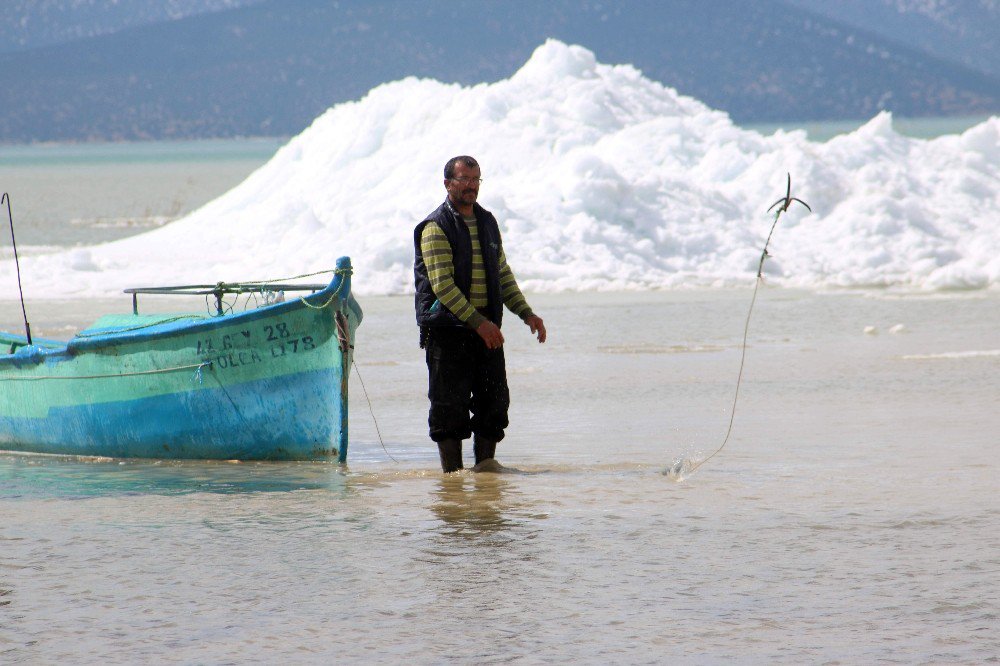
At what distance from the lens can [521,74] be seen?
23250mm

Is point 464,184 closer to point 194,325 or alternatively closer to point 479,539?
point 479,539

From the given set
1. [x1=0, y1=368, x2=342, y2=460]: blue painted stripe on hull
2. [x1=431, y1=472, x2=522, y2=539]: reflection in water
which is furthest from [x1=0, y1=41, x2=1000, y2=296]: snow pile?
[x1=431, y1=472, x2=522, y2=539]: reflection in water

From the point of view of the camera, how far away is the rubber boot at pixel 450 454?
22.5ft

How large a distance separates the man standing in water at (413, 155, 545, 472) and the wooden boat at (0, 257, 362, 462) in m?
0.93

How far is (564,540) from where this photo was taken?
224 inches

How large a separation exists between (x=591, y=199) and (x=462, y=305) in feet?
41.9

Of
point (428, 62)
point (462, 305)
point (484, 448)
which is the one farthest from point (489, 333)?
point (428, 62)

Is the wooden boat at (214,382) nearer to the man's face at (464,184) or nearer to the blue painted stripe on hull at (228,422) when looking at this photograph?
the blue painted stripe on hull at (228,422)

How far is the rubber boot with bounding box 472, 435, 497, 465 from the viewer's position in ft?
22.7

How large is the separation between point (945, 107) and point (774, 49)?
828 inches

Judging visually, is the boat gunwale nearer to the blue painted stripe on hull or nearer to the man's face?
the blue painted stripe on hull

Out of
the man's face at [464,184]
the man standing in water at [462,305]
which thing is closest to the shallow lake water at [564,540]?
the man standing in water at [462,305]

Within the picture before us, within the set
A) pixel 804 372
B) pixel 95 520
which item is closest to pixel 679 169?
pixel 804 372

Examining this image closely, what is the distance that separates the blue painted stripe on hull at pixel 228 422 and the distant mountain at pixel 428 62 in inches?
6262
